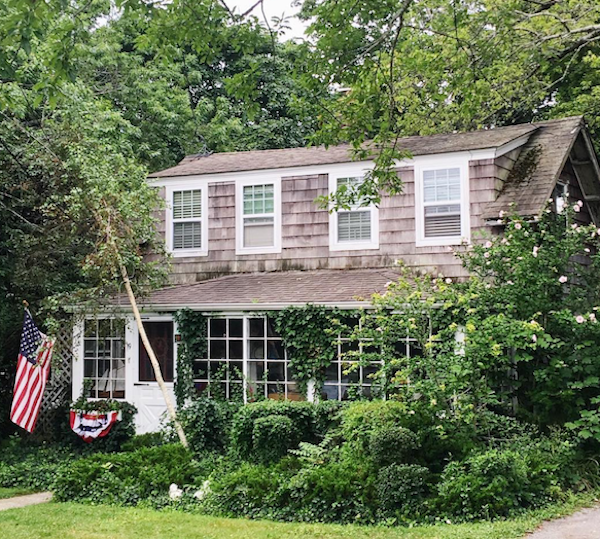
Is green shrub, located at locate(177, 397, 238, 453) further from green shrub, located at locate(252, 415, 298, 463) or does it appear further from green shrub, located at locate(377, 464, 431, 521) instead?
green shrub, located at locate(377, 464, 431, 521)

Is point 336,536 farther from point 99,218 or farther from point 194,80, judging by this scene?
point 194,80

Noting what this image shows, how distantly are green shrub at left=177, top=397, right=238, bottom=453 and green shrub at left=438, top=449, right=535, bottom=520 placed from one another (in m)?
4.52

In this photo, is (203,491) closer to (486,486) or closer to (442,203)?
(486,486)

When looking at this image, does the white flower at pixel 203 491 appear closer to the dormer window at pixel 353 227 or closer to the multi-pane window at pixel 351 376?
the multi-pane window at pixel 351 376

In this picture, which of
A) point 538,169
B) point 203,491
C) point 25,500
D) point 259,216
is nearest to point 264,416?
point 203,491

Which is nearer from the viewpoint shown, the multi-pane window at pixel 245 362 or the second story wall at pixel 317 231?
the multi-pane window at pixel 245 362

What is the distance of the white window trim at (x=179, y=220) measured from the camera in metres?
15.7

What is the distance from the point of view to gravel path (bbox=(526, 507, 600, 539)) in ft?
24.9

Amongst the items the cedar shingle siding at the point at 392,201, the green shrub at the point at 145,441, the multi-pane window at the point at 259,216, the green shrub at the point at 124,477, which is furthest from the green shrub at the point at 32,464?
the multi-pane window at the point at 259,216

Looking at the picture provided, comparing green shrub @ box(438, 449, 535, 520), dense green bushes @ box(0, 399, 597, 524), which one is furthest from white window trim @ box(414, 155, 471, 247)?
green shrub @ box(438, 449, 535, 520)

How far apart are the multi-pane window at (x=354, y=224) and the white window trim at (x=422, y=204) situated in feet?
3.15

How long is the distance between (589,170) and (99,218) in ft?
32.4

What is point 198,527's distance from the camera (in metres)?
8.29

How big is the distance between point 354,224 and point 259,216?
2.02m
